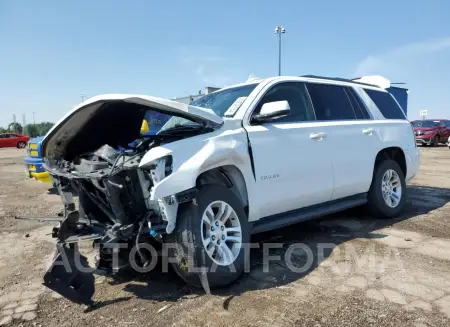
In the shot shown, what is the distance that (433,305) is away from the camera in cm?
302

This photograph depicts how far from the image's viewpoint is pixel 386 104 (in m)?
6.03

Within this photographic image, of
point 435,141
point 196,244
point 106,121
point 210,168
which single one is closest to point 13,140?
point 435,141

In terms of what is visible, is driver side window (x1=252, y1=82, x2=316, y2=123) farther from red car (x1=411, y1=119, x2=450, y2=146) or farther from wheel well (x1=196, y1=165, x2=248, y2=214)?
red car (x1=411, y1=119, x2=450, y2=146)

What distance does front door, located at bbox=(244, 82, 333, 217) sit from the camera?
3916 mm

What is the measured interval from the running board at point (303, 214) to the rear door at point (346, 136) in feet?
0.31

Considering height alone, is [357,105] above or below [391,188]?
above

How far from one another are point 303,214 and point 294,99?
4.38ft

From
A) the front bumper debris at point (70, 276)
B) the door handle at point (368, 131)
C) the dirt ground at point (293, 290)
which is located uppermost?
the door handle at point (368, 131)

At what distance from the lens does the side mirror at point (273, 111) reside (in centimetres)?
370

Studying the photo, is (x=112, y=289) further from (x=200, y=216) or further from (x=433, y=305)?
(x=433, y=305)

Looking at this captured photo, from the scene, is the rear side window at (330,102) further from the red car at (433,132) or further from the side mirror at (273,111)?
the red car at (433,132)

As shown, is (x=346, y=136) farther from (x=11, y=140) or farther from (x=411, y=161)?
(x=11, y=140)

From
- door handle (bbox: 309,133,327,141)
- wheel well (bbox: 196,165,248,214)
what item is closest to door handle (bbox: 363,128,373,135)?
door handle (bbox: 309,133,327,141)

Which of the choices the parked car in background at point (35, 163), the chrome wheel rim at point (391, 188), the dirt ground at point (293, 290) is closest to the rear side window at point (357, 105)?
the chrome wheel rim at point (391, 188)
